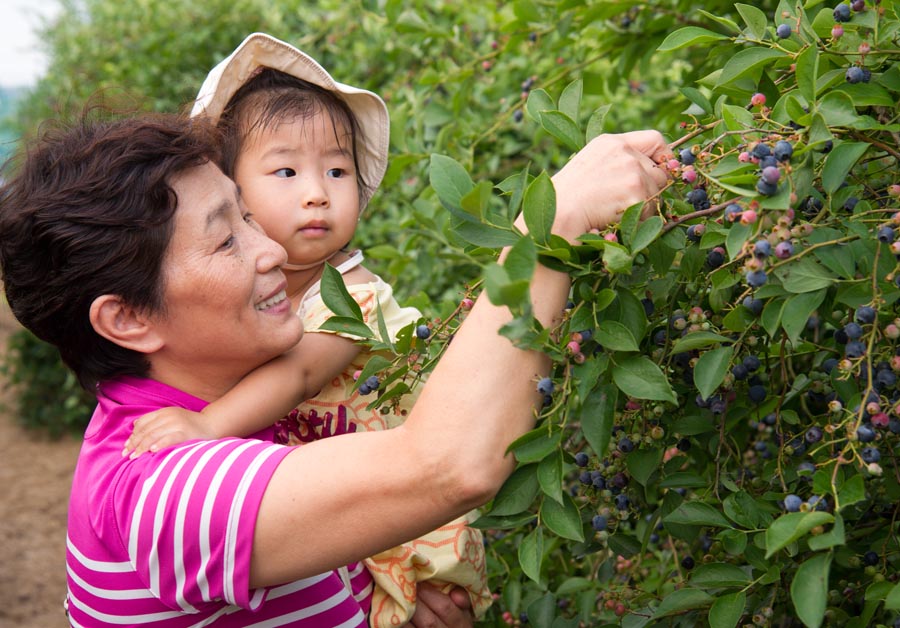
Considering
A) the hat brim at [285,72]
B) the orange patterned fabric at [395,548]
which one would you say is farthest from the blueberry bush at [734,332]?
the hat brim at [285,72]

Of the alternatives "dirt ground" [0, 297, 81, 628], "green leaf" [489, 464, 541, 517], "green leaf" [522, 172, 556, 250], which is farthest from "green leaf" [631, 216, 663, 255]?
"dirt ground" [0, 297, 81, 628]

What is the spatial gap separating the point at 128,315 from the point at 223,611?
492 mm

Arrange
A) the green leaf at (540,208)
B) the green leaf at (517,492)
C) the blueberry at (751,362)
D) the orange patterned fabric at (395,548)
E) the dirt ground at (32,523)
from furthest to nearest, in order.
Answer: the dirt ground at (32,523) < the orange patterned fabric at (395,548) < the blueberry at (751,362) < the green leaf at (517,492) < the green leaf at (540,208)

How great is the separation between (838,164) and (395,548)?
100cm

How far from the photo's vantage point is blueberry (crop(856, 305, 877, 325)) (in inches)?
44.5

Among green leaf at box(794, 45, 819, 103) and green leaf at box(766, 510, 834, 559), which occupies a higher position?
green leaf at box(794, 45, 819, 103)

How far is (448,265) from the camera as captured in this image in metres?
3.06

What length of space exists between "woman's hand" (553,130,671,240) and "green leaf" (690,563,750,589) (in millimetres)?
514

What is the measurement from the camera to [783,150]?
1.09 metres

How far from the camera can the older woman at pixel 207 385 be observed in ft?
3.98

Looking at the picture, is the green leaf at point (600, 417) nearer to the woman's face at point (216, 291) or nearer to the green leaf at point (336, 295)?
the green leaf at point (336, 295)

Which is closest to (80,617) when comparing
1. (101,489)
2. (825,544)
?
(101,489)

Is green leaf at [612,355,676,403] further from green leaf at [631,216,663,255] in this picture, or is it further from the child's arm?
the child's arm

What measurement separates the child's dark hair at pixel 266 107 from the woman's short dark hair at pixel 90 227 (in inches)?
11.1
